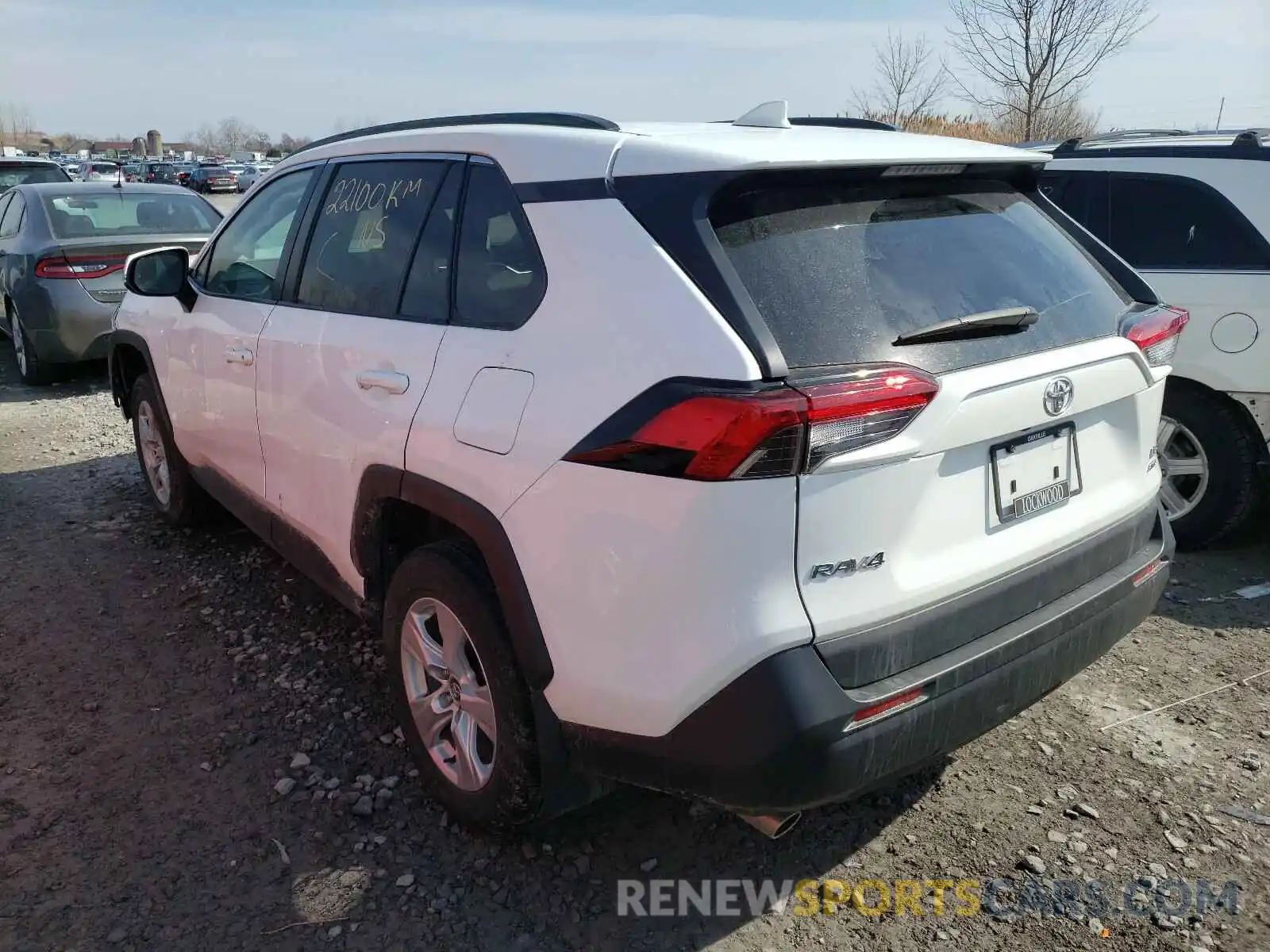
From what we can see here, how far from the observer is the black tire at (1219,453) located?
15.0 feet

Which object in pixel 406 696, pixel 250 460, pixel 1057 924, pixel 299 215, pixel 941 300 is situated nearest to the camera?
pixel 941 300

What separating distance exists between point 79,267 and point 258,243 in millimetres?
5122

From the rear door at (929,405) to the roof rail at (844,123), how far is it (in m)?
0.54

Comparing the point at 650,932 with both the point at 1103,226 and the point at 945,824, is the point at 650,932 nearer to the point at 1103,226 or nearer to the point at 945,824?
the point at 945,824

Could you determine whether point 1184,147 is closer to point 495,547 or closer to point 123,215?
point 495,547

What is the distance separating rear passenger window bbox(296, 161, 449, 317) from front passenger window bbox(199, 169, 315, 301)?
0.99ft

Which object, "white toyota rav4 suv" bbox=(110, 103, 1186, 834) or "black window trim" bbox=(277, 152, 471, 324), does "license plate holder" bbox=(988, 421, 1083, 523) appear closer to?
"white toyota rav4 suv" bbox=(110, 103, 1186, 834)

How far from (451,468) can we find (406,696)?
824mm

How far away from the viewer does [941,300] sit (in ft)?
7.54

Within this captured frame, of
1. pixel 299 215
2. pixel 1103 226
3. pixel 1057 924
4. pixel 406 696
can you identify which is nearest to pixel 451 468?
pixel 406 696

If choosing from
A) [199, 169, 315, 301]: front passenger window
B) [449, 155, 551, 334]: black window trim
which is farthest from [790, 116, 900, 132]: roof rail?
[199, 169, 315, 301]: front passenger window

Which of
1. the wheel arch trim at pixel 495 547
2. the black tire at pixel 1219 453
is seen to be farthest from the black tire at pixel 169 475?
the black tire at pixel 1219 453

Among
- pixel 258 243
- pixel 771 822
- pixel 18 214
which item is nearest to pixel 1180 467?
pixel 771 822

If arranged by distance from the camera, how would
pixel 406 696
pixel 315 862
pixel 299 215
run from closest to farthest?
pixel 315 862
pixel 406 696
pixel 299 215
